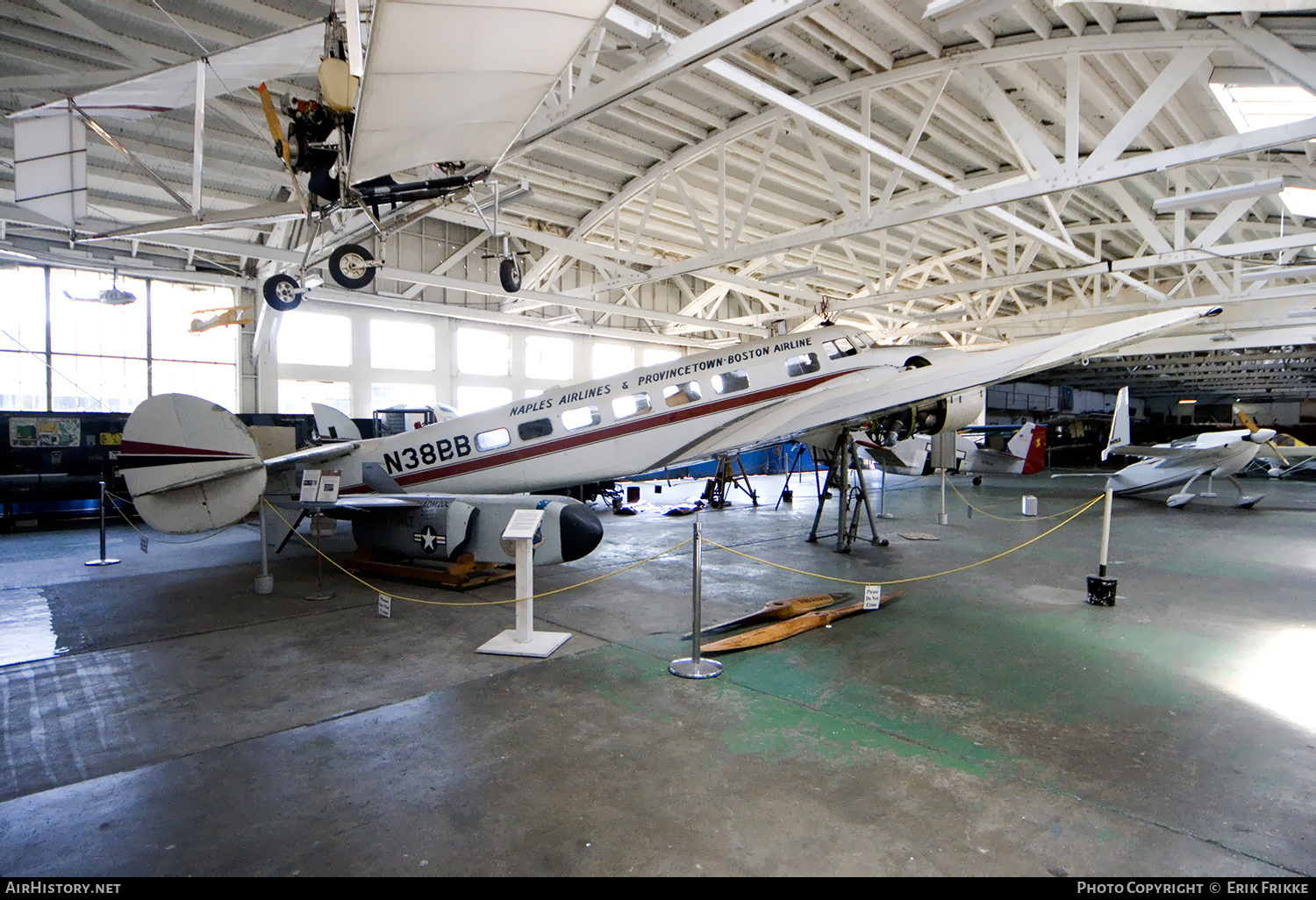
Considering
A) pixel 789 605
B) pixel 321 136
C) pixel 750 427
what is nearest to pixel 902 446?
pixel 750 427

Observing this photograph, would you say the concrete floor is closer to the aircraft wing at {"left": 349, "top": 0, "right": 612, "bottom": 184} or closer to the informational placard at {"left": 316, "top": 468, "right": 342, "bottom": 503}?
the informational placard at {"left": 316, "top": 468, "right": 342, "bottom": 503}

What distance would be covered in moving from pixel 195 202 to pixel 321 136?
2817mm

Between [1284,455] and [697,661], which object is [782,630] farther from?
[1284,455]

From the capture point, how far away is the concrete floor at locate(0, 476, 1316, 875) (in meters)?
3.20

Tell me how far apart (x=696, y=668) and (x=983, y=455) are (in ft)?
91.1

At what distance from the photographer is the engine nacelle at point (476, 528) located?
789 centimetres

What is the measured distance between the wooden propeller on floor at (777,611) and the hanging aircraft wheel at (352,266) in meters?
8.72

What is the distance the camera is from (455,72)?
5.06 meters

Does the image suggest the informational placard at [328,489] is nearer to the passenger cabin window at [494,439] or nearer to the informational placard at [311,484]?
the informational placard at [311,484]

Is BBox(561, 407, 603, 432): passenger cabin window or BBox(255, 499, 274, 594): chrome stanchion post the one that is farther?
BBox(561, 407, 603, 432): passenger cabin window

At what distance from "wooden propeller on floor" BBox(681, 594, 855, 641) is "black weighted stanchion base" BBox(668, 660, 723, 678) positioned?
821 millimetres

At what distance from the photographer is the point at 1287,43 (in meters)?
8.27

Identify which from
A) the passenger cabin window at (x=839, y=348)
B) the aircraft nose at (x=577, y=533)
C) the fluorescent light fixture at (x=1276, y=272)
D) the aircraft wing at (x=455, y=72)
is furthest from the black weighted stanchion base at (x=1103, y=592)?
the fluorescent light fixture at (x=1276, y=272)

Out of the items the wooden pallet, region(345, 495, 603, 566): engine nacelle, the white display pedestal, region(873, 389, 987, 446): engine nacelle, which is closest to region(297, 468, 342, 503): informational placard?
region(345, 495, 603, 566): engine nacelle
